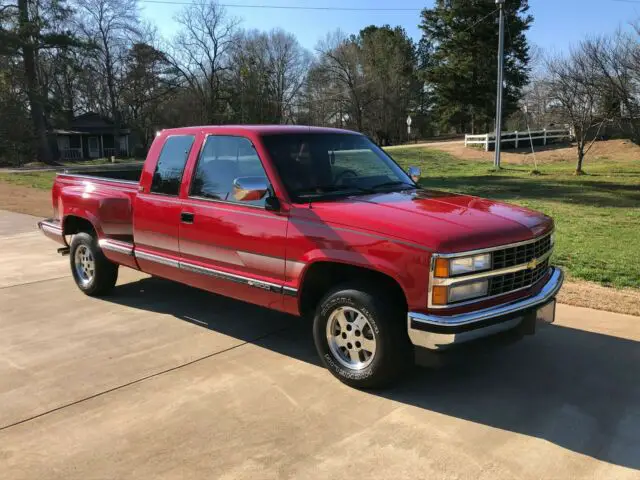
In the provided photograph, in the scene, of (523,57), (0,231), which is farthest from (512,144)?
(0,231)

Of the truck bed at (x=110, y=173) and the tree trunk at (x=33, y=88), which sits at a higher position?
the tree trunk at (x=33, y=88)

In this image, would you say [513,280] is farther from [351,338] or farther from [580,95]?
[580,95]

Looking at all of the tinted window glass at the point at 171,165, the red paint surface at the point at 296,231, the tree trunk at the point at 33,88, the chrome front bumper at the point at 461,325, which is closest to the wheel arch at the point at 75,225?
the red paint surface at the point at 296,231

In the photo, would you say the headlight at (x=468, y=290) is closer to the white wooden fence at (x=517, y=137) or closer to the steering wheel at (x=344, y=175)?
the steering wheel at (x=344, y=175)

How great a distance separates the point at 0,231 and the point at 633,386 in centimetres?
1129

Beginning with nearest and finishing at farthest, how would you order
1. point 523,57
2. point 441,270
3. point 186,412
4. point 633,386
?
point 441,270
point 186,412
point 633,386
point 523,57

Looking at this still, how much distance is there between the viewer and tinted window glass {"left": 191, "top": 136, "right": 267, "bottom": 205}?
188 inches

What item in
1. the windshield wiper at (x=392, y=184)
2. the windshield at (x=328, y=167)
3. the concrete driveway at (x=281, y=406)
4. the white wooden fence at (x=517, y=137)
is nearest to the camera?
the concrete driveway at (x=281, y=406)

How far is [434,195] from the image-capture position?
15.9 ft

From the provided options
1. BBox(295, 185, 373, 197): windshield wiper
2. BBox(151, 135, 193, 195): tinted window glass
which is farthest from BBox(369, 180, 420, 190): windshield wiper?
BBox(151, 135, 193, 195): tinted window glass

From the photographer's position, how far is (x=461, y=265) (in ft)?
12.0

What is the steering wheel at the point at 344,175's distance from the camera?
15.7 ft

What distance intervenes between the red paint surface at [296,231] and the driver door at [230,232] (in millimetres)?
10

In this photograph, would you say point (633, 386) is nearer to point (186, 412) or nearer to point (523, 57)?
point (186, 412)
